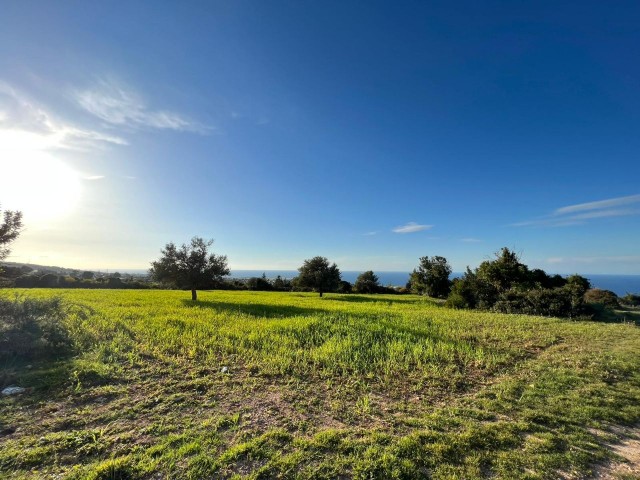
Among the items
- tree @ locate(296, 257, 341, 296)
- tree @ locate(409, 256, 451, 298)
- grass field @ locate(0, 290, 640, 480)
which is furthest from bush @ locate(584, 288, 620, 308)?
tree @ locate(296, 257, 341, 296)

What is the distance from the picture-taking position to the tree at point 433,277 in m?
38.1

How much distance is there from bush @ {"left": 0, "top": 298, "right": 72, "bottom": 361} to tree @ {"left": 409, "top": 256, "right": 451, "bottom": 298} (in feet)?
125

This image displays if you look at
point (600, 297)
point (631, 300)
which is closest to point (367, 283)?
point (600, 297)

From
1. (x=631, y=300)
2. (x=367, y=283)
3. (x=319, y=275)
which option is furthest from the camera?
(x=367, y=283)

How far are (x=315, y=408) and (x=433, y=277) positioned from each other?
121ft

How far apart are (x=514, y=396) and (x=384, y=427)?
3.47 m

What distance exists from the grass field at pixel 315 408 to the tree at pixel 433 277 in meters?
27.7

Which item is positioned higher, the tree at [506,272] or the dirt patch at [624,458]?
the tree at [506,272]

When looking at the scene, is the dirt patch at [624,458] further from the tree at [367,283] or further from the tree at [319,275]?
the tree at [367,283]

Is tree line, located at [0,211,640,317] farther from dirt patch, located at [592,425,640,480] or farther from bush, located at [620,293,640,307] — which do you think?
dirt patch, located at [592,425,640,480]

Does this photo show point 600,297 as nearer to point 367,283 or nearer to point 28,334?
point 367,283

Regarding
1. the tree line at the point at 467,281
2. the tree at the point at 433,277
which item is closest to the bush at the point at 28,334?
the tree line at the point at 467,281

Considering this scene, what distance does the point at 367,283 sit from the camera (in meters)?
53.1

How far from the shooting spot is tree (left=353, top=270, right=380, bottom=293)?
52125 millimetres
